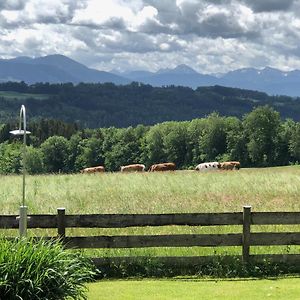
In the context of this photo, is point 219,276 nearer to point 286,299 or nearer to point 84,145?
point 286,299

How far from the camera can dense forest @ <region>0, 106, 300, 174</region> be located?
438ft

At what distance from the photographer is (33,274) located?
9.02 metres

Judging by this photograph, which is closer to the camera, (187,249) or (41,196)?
(187,249)

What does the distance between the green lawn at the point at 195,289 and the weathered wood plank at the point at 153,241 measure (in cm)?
87

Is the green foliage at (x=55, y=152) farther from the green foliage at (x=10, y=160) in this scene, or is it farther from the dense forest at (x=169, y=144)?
the green foliage at (x=10, y=160)

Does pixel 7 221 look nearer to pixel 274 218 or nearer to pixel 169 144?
pixel 274 218

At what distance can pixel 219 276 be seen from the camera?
1391 cm

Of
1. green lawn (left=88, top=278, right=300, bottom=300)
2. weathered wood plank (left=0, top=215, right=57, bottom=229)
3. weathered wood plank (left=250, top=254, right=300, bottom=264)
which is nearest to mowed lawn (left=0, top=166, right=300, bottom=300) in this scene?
green lawn (left=88, top=278, right=300, bottom=300)

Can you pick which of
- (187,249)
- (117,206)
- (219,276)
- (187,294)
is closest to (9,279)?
(187,294)

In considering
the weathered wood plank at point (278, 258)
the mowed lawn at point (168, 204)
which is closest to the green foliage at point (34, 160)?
the mowed lawn at point (168, 204)

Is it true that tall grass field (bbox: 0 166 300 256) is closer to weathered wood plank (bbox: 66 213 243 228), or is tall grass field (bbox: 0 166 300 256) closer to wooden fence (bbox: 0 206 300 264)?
wooden fence (bbox: 0 206 300 264)

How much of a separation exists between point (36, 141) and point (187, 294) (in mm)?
179849

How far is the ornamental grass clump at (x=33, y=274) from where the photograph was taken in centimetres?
893

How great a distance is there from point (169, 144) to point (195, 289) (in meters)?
144
